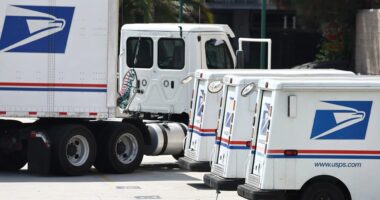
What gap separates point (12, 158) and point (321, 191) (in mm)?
7977

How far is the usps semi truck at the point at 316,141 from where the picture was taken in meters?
13.3

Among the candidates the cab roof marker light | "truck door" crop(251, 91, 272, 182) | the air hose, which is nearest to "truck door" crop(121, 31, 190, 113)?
the air hose

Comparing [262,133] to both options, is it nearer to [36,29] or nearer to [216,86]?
[216,86]

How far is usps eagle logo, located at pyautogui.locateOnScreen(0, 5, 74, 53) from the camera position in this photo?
743 inches

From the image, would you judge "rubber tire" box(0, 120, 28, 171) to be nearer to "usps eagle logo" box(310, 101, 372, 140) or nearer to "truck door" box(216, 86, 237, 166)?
"truck door" box(216, 86, 237, 166)

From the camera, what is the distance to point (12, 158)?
19.7m

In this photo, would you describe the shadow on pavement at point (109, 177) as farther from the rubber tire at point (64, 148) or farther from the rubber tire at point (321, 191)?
the rubber tire at point (321, 191)

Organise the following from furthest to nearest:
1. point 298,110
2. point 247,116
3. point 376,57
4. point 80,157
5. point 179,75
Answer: point 376,57 → point 179,75 → point 80,157 → point 247,116 → point 298,110

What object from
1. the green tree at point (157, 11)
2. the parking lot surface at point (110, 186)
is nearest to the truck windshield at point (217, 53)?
the parking lot surface at point (110, 186)

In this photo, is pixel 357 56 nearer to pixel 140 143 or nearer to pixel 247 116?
pixel 140 143

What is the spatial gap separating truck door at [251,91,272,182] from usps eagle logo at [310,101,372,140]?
23.6 inches

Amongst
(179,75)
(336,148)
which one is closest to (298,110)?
(336,148)

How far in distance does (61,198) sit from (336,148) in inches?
186

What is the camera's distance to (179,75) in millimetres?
22000
